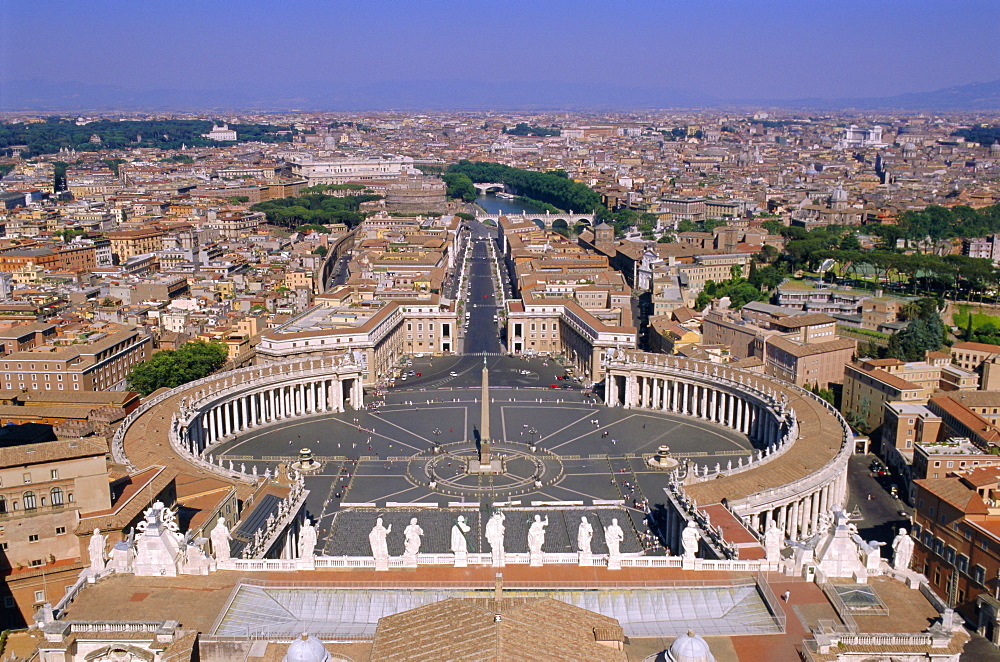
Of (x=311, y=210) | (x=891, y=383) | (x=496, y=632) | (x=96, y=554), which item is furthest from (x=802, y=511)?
(x=311, y=210)

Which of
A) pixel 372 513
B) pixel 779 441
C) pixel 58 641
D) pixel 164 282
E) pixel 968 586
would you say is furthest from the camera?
pixel 164 282

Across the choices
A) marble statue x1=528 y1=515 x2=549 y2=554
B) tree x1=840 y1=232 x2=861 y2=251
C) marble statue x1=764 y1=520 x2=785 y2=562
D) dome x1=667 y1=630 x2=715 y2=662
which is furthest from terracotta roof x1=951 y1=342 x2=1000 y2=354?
dome x1=667 y1=630 x2=715 y2=662

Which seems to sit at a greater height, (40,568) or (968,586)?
(40,568)

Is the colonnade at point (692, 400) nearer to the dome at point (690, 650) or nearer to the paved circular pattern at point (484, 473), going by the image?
the paved circular pattern at point (484, 473)

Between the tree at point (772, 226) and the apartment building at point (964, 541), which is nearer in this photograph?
the apartment building at point (964, 541)

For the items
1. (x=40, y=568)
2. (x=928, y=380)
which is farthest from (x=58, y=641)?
(x=928, y=380)

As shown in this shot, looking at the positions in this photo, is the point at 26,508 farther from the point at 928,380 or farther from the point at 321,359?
the point at 928,380

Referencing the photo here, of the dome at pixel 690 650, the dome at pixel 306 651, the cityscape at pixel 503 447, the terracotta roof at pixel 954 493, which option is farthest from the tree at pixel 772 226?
the dome at pixel 306 651
